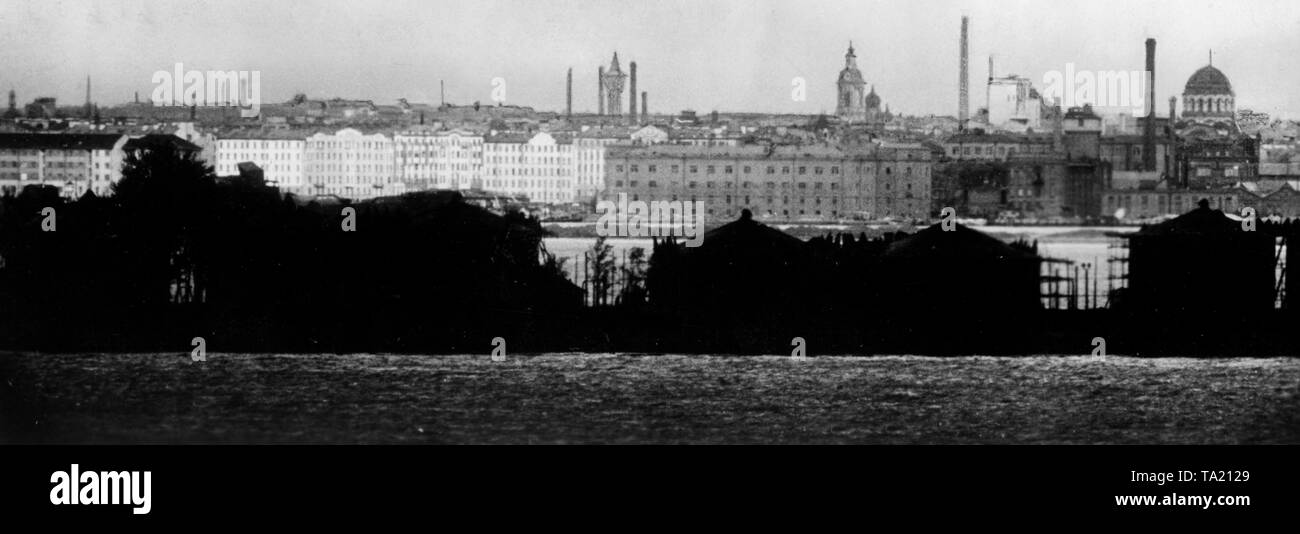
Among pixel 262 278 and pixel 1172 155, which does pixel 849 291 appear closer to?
pixel 1172 155

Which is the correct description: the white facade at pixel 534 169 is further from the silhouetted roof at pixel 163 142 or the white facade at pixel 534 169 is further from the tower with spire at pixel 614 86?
the silhouetted roof at pixel 163 142

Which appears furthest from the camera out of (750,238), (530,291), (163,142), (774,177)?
(530,291)

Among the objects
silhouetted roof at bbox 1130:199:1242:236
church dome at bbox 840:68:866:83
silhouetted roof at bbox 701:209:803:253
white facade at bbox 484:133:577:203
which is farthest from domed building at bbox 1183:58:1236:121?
white facade at bbox 484:133:577:203

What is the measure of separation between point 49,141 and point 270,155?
4.41 feet

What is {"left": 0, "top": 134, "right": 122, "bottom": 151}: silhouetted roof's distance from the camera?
13500 mm

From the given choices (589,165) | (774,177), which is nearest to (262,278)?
(589,165)

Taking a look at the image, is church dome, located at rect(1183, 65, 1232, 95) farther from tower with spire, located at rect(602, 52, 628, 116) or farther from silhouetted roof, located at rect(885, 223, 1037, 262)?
tower with spire, located at rect(602, 52, 628, 116)

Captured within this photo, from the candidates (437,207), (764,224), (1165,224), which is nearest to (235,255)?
(437,207)

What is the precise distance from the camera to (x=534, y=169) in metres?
13.4

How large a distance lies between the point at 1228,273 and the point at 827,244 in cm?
290

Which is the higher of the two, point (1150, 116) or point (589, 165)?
point (1150, 116)

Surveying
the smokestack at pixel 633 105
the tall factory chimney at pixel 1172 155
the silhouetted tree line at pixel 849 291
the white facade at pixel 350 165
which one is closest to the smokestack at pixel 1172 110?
the tall factory chimney at pixel 1172 155
